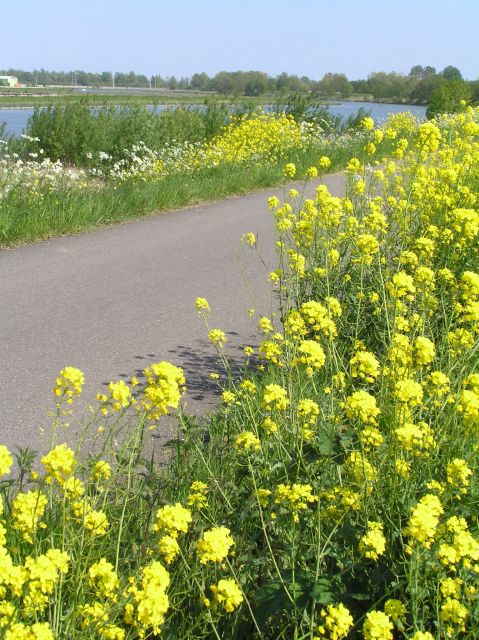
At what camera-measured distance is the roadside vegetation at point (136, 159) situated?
8422mm

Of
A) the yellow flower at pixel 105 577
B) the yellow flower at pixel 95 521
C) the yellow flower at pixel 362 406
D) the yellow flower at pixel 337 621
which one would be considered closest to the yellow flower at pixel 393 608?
the yellow flower at pixel 337 621

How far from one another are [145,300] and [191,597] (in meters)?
3.97

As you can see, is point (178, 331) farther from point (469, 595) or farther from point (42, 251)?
point (469, 595)

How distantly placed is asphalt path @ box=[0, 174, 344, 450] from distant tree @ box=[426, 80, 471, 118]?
21.1m

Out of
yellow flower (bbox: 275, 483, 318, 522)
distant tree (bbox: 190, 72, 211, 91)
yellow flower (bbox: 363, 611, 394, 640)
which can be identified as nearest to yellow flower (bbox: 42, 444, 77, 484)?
yellow flower (bbox: 275, 483, 318, 522)

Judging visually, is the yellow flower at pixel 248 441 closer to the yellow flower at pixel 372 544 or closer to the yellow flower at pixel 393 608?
the yellow flower at pixel 372 544

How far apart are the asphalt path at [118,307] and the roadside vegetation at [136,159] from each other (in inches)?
14.7

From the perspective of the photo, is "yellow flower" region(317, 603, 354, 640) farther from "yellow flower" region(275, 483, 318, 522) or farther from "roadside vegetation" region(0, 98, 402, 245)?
"roadside vegetation" region(0, 98, 402, 245)

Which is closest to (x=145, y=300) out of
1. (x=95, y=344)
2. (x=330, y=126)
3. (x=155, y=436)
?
(x=95, y=344)

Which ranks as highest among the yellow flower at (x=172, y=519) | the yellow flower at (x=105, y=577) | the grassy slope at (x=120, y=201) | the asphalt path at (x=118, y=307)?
the yellow flower at (x=172, y=519)

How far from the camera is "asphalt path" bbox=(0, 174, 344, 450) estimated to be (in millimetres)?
4598

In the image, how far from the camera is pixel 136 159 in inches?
439

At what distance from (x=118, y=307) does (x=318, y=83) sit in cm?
2798

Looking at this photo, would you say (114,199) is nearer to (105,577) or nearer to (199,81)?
(105,577)
